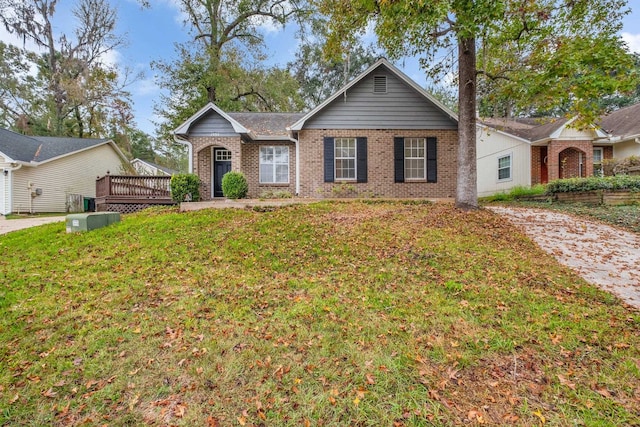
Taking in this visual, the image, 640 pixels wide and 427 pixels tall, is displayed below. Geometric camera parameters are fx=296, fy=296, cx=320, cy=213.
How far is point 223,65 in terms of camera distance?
64.4 ft

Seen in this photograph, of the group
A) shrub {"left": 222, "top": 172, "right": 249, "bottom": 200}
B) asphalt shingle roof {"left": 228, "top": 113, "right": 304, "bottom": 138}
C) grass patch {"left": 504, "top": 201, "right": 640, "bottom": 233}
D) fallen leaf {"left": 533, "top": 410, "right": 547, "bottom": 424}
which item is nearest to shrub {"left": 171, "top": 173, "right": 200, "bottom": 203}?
shrub {"left": 222, "top": 172, "right": 249, "bottom": 200}

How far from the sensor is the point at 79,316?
335cm

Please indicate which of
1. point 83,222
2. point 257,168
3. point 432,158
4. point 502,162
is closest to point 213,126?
point 257,168

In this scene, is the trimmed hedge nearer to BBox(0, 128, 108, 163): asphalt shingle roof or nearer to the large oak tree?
the large oak tree

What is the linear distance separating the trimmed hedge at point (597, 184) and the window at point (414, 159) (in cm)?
461

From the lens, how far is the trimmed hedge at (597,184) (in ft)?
29.9

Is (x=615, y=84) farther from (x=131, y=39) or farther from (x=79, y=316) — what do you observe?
(x=131, y=39)

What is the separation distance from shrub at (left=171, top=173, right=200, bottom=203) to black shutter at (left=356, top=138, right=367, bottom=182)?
6311mm

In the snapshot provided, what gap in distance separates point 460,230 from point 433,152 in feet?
20.8

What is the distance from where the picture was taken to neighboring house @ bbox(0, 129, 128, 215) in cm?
1421

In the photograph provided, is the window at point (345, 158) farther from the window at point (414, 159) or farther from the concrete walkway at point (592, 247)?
the concrete walkway at point (592, 247)

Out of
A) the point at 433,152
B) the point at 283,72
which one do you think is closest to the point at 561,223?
the point at 433,152

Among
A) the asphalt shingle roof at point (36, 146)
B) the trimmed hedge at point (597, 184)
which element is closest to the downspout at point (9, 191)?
the asphalt shingle roof at point (36, 146)

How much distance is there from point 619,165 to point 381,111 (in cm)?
1056
